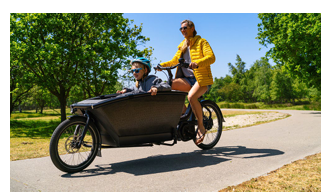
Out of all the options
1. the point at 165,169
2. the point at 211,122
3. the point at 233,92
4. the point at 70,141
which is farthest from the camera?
the point at 233,92

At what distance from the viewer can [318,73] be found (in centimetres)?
1720

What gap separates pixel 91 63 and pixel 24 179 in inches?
515

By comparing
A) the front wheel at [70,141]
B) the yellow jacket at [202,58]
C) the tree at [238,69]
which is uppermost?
the tree at [238,69]

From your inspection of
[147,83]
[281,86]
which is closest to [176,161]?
[147,83]

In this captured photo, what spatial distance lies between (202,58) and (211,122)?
1.31 m

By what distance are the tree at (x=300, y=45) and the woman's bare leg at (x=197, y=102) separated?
537 inches

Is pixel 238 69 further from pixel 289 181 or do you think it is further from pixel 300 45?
pixel 289 181

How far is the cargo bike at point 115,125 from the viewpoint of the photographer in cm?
350

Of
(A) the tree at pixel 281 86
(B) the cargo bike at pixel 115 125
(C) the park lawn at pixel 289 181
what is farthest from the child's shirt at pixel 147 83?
(A) the tree at pixel 281 86

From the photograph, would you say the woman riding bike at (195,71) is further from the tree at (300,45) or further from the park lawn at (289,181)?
the tree at (300,45)

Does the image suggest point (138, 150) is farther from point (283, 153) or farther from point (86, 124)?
point (283, 153)

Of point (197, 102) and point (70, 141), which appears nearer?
point (70, 141)

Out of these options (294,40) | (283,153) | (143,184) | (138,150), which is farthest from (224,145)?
(294,40)

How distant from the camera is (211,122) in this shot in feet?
16.2
